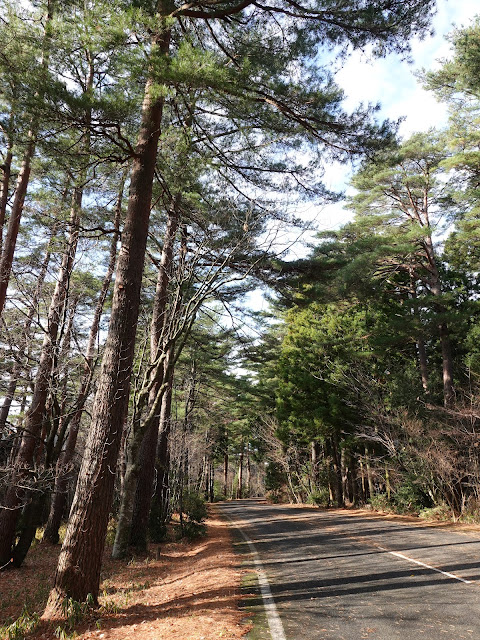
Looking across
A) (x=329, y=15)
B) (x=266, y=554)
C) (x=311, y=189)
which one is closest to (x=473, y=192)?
(x=311, y=189)

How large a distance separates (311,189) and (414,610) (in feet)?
26.3

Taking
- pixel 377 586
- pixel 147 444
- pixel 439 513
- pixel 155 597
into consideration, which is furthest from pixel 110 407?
pixel 439 513

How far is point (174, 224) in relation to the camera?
1105 cm

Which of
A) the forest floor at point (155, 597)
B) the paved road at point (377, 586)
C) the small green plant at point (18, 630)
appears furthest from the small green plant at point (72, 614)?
the paved road at point (377, 586)

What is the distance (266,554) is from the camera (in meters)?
9.17

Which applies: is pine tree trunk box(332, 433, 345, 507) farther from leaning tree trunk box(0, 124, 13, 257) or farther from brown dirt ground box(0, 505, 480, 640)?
Answer: leaning tree trunk box(0, 124, 13, 257)

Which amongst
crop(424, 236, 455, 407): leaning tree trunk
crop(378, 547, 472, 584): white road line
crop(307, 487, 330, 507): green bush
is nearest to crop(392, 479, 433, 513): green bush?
crop(424, 236, 455, 407): leaning tree trunk

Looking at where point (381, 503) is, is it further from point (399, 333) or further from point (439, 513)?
point (399, 333)

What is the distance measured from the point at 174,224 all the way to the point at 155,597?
27.4ft

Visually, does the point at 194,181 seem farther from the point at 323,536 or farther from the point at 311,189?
the point at 323,536

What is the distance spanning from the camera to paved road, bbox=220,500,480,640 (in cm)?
422

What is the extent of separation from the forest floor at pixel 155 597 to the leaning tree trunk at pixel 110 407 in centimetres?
52

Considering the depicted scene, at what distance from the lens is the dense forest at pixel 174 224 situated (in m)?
6.26

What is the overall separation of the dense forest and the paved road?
9.29 ft
